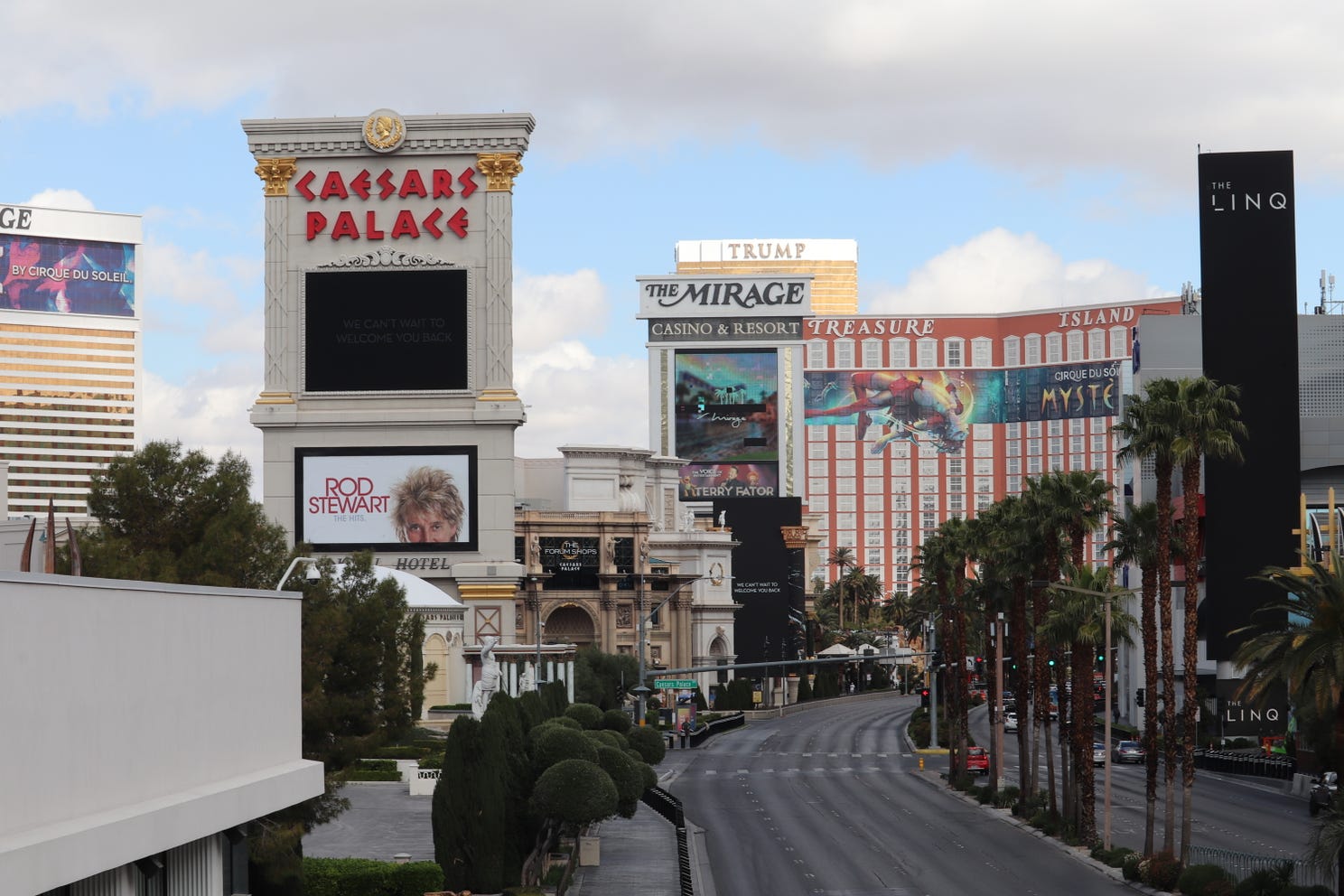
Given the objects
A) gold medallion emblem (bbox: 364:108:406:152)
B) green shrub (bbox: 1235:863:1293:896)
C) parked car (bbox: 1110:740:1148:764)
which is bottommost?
parked car (bbox: 1110:740:1148:764)

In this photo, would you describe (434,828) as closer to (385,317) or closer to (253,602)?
(253,602)

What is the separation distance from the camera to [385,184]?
9606 centimetres

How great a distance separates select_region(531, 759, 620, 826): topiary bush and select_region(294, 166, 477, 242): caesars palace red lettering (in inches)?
2220

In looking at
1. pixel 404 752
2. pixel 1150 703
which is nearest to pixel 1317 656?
pixel 1150 703

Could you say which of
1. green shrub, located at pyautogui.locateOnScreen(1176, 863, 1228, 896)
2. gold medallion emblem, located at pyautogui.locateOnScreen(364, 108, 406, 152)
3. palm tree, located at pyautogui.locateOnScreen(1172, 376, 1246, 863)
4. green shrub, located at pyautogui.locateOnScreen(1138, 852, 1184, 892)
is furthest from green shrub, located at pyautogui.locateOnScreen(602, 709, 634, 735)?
gold medallion emblem, located at pyautogui.locateOnScreen(364, 108, 406, 152)

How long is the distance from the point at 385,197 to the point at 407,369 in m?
9.38

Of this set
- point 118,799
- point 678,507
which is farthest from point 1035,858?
point 678,507

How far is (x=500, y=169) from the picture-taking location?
3765 inches

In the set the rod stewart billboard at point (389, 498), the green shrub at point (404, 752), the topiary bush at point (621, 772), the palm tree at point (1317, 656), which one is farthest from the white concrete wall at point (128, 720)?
the rod stewart billboard at point (389, 498)

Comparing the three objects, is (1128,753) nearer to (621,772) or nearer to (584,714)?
(584,714)

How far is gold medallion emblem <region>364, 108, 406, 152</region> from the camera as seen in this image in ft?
314

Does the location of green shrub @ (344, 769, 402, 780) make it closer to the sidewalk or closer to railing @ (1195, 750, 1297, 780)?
the sidewalk

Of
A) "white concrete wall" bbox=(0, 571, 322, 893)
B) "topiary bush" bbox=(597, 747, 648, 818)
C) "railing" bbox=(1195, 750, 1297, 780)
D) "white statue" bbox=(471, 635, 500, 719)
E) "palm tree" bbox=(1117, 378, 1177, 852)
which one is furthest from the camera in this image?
"railing" bbox=(1195, 750, 1297, 780)

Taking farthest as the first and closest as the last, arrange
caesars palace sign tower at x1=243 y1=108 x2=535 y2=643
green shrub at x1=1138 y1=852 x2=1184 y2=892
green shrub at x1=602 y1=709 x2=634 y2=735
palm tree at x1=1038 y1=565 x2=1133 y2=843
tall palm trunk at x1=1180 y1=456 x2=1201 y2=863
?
1. caesars palace sign tower at x1=243 y1=108 x2=535 y2=643
2. green shrub at x1=602 y1=709 x2=634 y2=735
3. palm tree at x1=1038 y1=565 x2=1133 y2=843
4. tall palm trunk at x1=1180 y1=456 x2=1201 y2=863
5. green shrub at x1=1138 y1=852 x2=1184 y2=892
